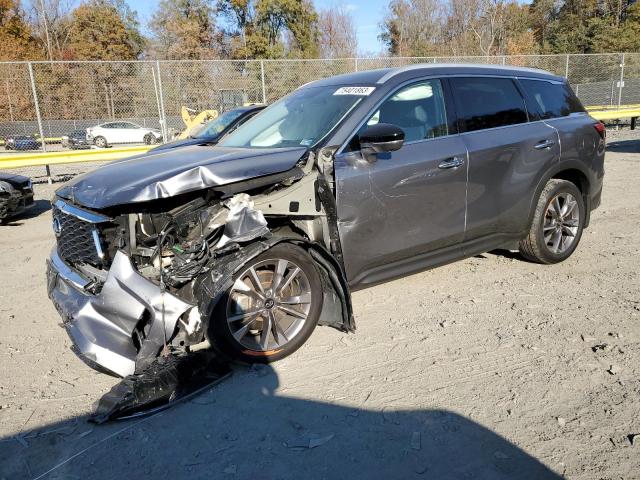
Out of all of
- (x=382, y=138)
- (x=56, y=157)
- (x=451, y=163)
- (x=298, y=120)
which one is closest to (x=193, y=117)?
(x=56, y=157)

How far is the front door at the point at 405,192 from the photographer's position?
12.3ft

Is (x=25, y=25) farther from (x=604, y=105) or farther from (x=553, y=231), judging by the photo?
(x=553, y=231)

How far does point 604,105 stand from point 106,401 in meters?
25.4

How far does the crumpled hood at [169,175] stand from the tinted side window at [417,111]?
803 mm

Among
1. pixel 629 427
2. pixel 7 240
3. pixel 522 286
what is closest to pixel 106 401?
pixel 629 427

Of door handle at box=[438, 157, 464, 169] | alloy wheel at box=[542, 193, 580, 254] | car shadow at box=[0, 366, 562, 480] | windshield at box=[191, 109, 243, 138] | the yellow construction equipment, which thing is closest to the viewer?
car shadow at box=[0, 366, 562, 480]

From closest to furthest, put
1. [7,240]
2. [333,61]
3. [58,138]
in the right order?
[7,240]
[58,138]
[333,61]

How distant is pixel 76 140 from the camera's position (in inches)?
636

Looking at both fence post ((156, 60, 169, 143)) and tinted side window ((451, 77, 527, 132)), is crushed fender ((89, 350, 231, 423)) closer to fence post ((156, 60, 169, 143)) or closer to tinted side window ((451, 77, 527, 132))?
tinted side window ((451, 77, 527, 132))

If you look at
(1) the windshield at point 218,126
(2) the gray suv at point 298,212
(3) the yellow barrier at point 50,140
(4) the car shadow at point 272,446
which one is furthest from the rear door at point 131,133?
(4) the car shadow at point 272,446

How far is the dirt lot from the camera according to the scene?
100 inches

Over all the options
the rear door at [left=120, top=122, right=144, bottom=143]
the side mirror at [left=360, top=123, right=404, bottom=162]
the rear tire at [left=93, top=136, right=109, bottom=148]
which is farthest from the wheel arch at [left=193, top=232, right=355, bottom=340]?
the rear tire at [left=93, top=136, right=109, bottom=148]

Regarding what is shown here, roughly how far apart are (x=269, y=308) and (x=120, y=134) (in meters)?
15.1

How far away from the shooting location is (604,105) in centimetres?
2312
